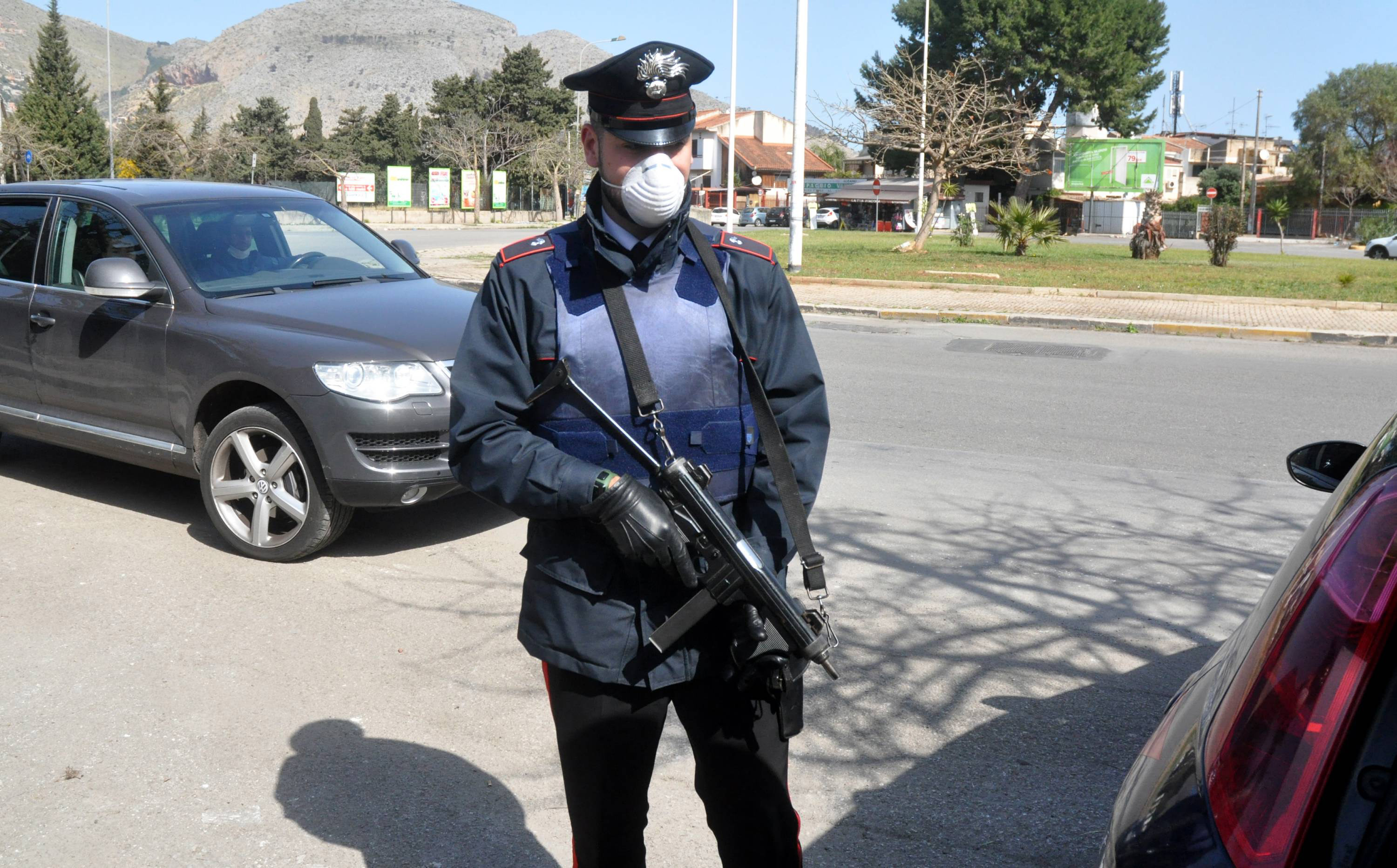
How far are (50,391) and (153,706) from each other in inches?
114

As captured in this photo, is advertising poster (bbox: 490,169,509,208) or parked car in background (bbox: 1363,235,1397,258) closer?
parked car in background (bbox: 1363,235,1397,258)

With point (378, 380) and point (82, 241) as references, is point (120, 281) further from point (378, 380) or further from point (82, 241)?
point (378, 380)

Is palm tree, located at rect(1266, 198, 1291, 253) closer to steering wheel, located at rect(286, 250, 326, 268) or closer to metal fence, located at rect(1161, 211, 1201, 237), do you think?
metal fence, located at rect(1161, 211, 1201, 237)

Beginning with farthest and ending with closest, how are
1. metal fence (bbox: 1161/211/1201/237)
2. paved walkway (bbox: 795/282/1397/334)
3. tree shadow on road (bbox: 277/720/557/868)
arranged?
metal fence (bbox: 1161/211/1201/237) → paved walkway (bbox: 795/282/1397/334) → tree shadow on road (bbox: 277/720/557/868)

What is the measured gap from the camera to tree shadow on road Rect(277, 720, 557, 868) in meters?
3.13

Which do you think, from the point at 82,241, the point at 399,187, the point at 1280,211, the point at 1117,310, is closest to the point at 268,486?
the point at 82,241

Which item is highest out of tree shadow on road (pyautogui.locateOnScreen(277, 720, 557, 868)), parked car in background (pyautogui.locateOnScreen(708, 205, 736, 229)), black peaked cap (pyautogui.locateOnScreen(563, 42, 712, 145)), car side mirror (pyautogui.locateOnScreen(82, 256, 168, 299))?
parked car in background (pyautogui.locateOnScreen(708, 205, 736, 229))

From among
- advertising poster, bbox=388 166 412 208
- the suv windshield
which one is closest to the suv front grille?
the suv windshield

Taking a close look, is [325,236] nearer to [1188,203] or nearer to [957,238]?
[957,238]

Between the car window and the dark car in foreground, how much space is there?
630cm

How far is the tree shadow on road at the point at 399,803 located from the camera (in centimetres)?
313

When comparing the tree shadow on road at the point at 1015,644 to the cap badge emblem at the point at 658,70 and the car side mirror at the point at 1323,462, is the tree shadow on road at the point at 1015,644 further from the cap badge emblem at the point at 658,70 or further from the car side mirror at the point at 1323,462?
the cap badge emblem at the point at 658,70

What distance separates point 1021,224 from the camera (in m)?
29.0

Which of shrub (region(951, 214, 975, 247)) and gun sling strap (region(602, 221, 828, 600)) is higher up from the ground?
shrub (region(951, 214, 975, 247))
